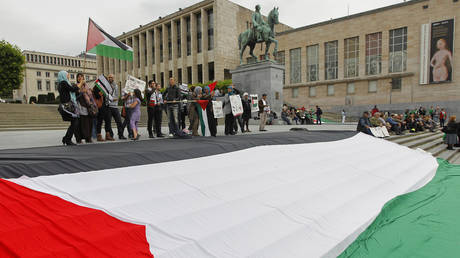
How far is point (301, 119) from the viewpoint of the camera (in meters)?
23.3

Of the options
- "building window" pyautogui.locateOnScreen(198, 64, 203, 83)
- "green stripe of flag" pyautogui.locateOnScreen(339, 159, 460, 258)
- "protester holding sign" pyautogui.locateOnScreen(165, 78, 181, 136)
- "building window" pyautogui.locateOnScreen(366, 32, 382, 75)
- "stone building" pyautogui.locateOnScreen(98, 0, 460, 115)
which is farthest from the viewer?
"building window" pyautogui.locateOnScreen(198, 64, 203, 83)

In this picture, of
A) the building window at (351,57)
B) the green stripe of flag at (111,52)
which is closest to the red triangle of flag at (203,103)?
the green stripe of flag at (111,52)

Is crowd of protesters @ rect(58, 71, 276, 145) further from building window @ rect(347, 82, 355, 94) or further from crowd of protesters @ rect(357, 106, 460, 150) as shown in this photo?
building window @ rect(347, 82, 355, 94)

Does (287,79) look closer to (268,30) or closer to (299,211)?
(268,30)

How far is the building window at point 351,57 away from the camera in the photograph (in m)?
40.2

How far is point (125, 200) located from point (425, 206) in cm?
547

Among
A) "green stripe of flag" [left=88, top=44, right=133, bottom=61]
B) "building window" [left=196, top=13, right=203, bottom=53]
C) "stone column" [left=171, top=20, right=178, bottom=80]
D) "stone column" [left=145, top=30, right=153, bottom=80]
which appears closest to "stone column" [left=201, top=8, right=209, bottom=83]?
"building window" [left=196, top=13, right=203, bottom=53]

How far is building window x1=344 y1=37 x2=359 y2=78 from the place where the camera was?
40.2m

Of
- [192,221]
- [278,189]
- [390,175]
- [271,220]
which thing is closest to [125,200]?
[192,221]

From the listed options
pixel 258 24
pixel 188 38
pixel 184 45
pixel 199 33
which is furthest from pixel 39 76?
pixel 258 24

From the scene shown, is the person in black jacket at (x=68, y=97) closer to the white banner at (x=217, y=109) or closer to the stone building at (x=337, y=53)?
the white banner at (x=217, y=109)

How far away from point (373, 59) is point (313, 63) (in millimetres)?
8567

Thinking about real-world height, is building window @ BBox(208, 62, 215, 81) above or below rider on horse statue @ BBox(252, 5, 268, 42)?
above

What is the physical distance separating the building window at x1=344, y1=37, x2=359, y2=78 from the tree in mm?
47450
